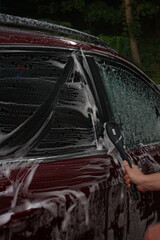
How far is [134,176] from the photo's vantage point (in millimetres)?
2488

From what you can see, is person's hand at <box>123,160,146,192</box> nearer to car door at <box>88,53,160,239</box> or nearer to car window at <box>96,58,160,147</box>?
car door at <box>88,53,160,239</box>

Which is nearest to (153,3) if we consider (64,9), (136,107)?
(64,9)

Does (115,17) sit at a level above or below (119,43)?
above

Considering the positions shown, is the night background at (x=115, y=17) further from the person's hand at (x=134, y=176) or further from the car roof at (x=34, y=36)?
the person's hand at (x=134, y=176)

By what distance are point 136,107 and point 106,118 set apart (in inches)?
17.3

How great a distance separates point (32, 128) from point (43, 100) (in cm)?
17

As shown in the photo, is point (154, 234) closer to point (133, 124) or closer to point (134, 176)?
point (134, 176)

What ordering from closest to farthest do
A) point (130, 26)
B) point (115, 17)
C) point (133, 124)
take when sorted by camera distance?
point (133, 124)
point (130, 26)
point (115, 17)

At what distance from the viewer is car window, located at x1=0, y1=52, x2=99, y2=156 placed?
2.27m

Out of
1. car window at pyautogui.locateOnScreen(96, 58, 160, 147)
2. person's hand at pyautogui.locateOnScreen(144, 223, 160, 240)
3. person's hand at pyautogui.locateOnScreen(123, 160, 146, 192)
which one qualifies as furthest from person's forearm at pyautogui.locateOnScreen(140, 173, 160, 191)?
car window at pyautogui.locateOnScreen(96, 58, 160, 147)

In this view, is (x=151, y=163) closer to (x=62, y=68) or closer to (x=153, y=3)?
(x=62, y=68)

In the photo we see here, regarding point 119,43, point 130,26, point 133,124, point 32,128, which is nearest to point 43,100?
point 32,128

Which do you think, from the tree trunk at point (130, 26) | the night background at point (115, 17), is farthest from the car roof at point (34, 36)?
the tree trunk at point (130, 26)

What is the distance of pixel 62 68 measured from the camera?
251 cm
